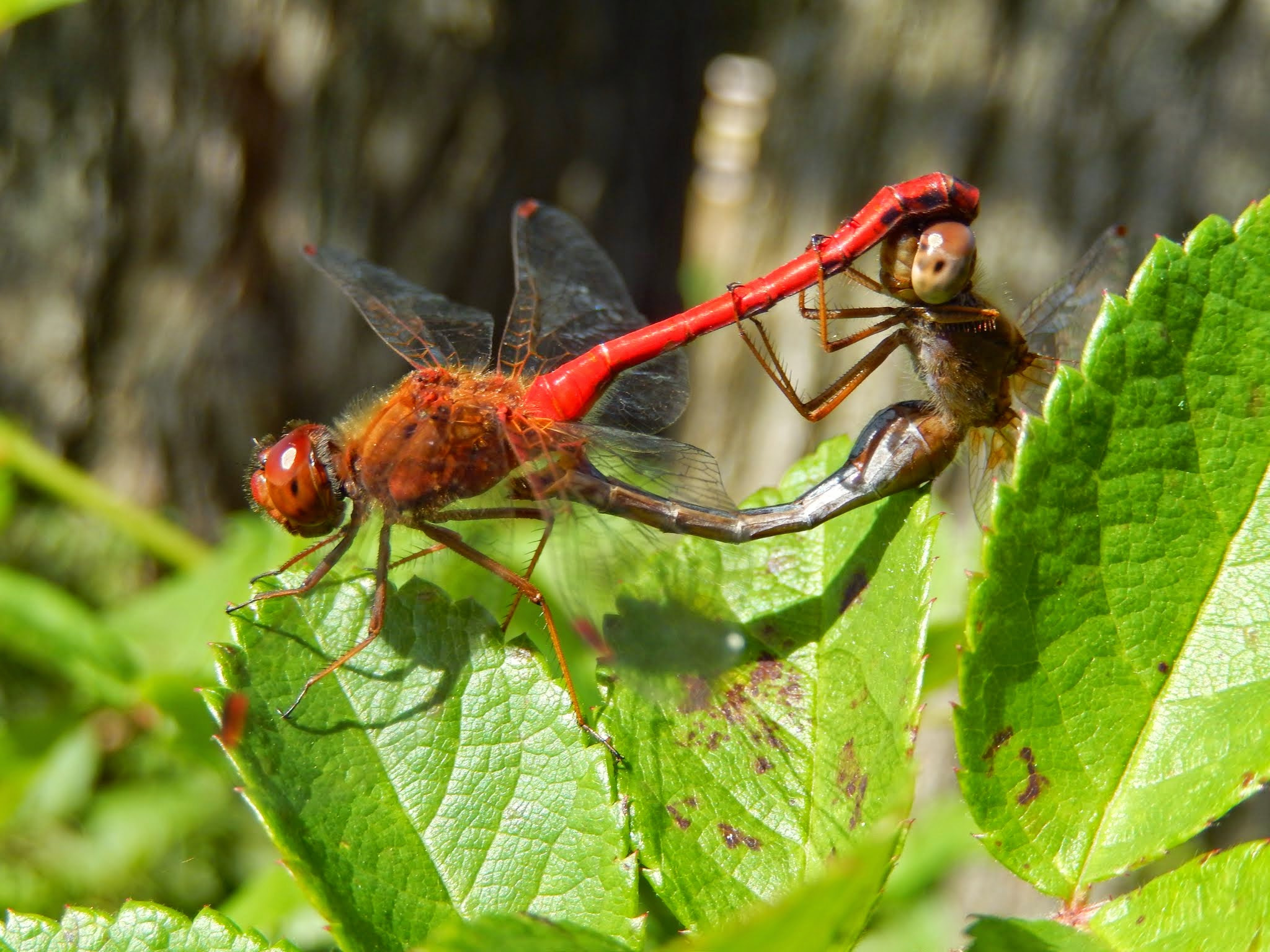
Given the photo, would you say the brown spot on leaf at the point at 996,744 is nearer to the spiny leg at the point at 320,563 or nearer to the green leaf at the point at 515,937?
the green leaf at the point at 515,937

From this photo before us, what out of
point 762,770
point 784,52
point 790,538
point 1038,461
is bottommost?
point 762,770

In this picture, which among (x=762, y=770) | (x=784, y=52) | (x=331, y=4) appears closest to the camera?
(x=762, y=770)

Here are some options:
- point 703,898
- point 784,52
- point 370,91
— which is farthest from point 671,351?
point 784,52

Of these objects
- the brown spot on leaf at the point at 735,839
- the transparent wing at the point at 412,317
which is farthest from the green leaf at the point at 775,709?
the transparent wing at the point at 412,317

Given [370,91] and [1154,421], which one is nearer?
[1154,421]

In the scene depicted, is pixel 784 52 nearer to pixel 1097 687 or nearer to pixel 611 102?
pixel 611 102

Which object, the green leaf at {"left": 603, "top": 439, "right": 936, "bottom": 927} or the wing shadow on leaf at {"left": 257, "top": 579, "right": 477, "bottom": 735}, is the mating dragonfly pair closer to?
the green leaf at {"left": 603, "top": 439, "right": 936, "bottom": 927}

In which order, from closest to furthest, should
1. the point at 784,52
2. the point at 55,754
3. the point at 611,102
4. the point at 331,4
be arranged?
the point at 55,754
the point at 331,4
the point at 784,52
the point at 611,102

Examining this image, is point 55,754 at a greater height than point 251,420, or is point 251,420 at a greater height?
point 251,420
